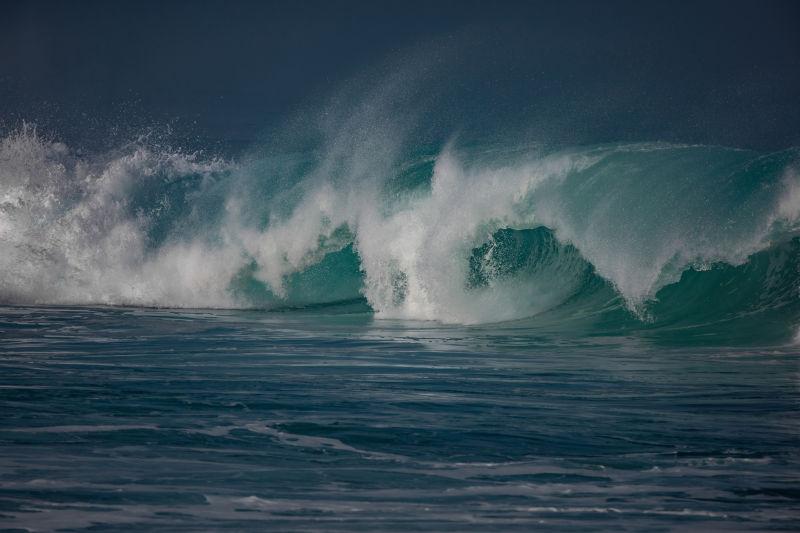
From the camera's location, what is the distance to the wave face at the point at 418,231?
12984mm

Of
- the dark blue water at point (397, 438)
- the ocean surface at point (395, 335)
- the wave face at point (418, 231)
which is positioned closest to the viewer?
the dark blue water at point (397, 438)

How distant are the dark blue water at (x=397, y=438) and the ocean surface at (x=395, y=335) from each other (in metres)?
0.03

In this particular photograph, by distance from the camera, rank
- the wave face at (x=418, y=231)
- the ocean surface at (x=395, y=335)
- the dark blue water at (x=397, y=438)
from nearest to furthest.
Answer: the dark blue water at (x=397, y=438) < the ocean surface at (x=395, y=335) < the wave face at (x=418, y=231)

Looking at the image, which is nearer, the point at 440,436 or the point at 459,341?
the point at 440,436

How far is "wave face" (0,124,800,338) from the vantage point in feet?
42.6

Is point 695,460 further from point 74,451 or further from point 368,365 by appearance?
point 368,365

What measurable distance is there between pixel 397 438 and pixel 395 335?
5992mm

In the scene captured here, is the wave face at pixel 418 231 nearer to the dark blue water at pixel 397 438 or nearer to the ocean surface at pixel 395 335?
the ocean surface at pixel 395 335

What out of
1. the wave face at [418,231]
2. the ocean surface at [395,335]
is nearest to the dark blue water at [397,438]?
the ocean surface at [395,335]

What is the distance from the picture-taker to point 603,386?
26.0ft

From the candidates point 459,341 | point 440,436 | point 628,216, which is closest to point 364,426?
point 440,436

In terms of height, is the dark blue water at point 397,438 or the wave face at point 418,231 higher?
the wave face at point 418,231

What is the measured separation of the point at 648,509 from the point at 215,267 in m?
15.0

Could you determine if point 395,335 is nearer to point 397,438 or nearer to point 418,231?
point 418,231
